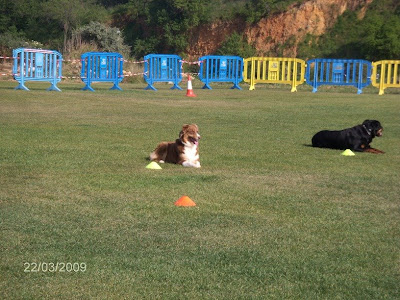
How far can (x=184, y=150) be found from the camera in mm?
9789

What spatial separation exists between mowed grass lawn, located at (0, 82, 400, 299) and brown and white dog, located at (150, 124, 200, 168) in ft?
0.51

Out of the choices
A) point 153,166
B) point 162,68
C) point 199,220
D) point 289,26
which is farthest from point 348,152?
point 289,26

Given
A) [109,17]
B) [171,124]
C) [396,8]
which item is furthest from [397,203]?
[109,17]

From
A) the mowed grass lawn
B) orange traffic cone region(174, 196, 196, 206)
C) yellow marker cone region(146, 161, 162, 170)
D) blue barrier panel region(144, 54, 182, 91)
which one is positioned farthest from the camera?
blue barrier panel region(144, 54, 182, 91)

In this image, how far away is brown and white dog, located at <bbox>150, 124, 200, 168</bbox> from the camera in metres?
9.78

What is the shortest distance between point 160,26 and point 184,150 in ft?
186

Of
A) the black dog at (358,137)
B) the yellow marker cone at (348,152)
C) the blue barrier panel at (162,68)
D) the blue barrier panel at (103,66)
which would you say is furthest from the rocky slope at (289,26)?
the yellow marker cone at (348,152)

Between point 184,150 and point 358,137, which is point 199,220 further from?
point 358,137

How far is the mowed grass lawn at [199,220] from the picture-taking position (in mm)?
4848

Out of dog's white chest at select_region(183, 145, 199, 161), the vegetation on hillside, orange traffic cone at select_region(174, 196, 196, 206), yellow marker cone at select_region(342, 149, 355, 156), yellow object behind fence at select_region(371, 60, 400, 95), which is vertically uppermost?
the vegetation on hillside

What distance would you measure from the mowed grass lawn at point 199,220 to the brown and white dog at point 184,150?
6.2 inches

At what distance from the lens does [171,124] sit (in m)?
16.2

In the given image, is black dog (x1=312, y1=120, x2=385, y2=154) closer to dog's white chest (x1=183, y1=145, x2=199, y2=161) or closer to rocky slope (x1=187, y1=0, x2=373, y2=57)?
dog's white chest (x1=183, y1=145, x2=199, y2=161)

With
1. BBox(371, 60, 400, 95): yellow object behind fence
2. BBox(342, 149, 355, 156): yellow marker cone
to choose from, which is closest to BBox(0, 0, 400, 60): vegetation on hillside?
BBox(371, 60, 400, 95): yellow object behind fence
